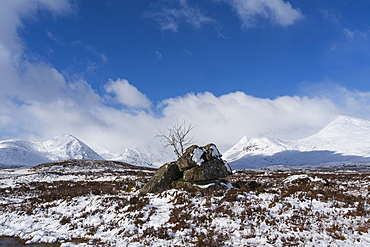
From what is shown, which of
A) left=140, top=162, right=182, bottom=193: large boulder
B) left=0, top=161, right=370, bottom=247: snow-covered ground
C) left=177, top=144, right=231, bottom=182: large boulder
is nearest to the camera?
left=0, top=161, right=370, bottom=247: snow-covered ground

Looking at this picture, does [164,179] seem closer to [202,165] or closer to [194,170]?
[194,170]

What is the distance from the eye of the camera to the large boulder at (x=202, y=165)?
770 inches

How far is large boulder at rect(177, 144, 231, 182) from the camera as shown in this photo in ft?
64.2

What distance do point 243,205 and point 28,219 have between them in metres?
14.0

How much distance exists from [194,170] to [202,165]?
2.67ft

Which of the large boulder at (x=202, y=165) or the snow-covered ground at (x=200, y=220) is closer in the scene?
the snow-covered ground at (x=200, y=220)

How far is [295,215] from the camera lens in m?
12.4

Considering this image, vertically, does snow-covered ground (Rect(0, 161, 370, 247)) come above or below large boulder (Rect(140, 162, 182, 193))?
below

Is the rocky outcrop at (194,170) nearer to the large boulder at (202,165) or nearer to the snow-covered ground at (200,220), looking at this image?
the large boulder at (202,165)

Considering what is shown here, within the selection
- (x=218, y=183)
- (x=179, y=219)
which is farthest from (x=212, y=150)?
(x=179, y=219)

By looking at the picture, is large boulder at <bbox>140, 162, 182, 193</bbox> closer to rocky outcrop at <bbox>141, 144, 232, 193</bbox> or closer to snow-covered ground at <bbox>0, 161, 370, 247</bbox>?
rocky outcrop at <bbox>141, 144, 232, 193</bbox>

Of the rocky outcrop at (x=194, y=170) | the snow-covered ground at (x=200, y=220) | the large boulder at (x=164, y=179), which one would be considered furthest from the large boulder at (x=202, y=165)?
the snow-covered ground at (x=200, y=220)

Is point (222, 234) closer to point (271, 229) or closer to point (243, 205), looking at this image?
point (271, 229)

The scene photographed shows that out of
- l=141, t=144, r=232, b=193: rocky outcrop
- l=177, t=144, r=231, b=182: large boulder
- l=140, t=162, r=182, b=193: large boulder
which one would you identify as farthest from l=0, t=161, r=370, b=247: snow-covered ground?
l=140, t=162, r=182, b=193: large boulder
